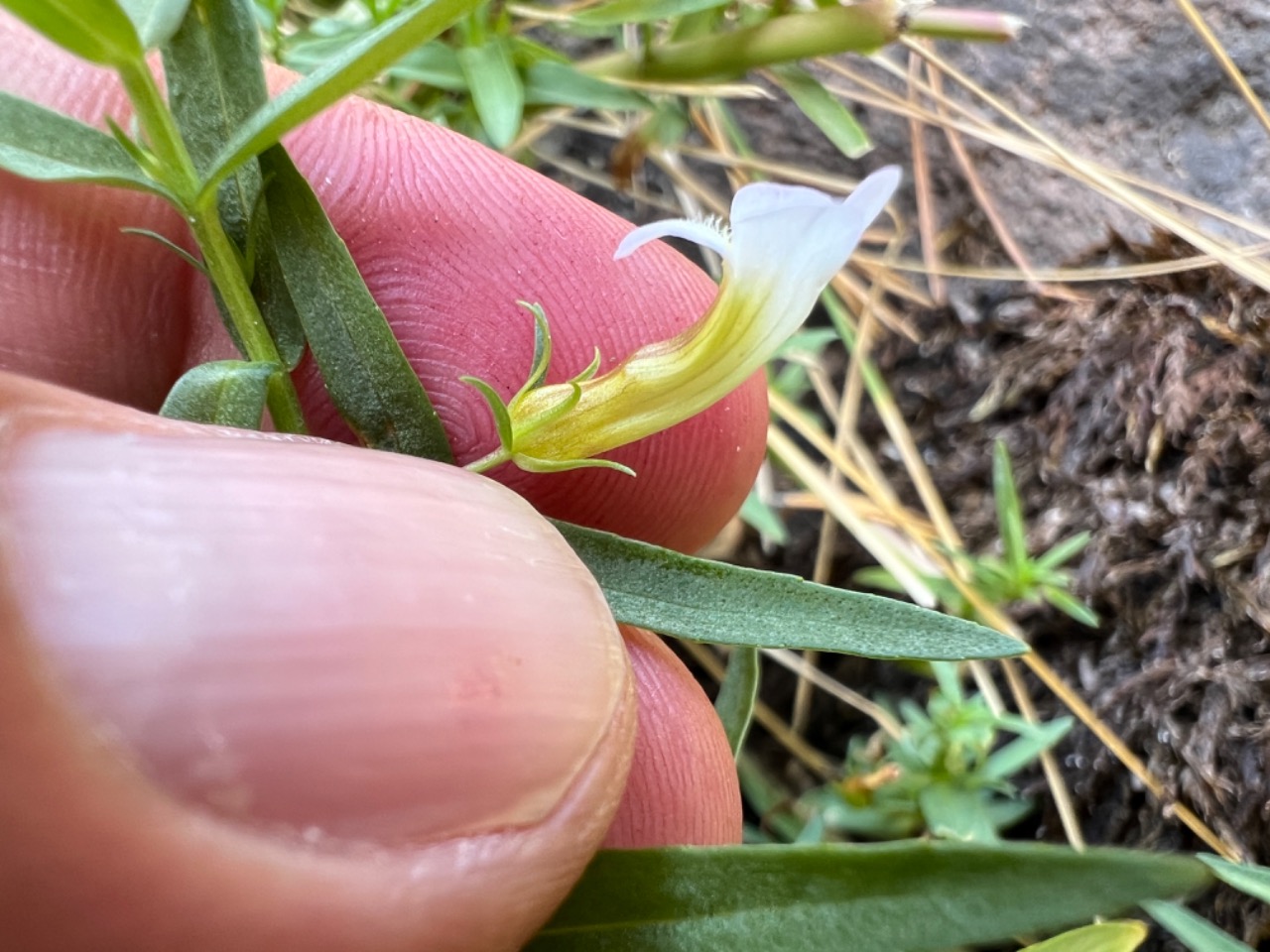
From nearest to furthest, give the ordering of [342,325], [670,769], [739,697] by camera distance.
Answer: [342,325], [670,769], [739,697]

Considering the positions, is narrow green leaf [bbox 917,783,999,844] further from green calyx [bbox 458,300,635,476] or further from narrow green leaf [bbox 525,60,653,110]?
narrow green leaf [bbox 525,60,653,110]

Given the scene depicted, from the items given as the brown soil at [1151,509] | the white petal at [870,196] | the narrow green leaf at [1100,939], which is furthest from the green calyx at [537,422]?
the brown soil at [1151,509]

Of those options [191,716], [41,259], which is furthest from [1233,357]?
[41,259]

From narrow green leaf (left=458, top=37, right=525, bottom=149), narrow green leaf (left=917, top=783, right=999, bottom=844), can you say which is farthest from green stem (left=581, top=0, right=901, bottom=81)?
narrow green leaf (left=917, top=783, right=999, bottom=844)

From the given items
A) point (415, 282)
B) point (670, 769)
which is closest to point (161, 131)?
point (415, 282)

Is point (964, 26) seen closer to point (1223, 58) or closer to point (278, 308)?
point (1223, 58)

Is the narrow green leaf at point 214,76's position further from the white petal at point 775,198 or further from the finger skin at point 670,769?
the finger skin at point 670,769

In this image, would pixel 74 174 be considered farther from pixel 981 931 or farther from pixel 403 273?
pixel 981 931
